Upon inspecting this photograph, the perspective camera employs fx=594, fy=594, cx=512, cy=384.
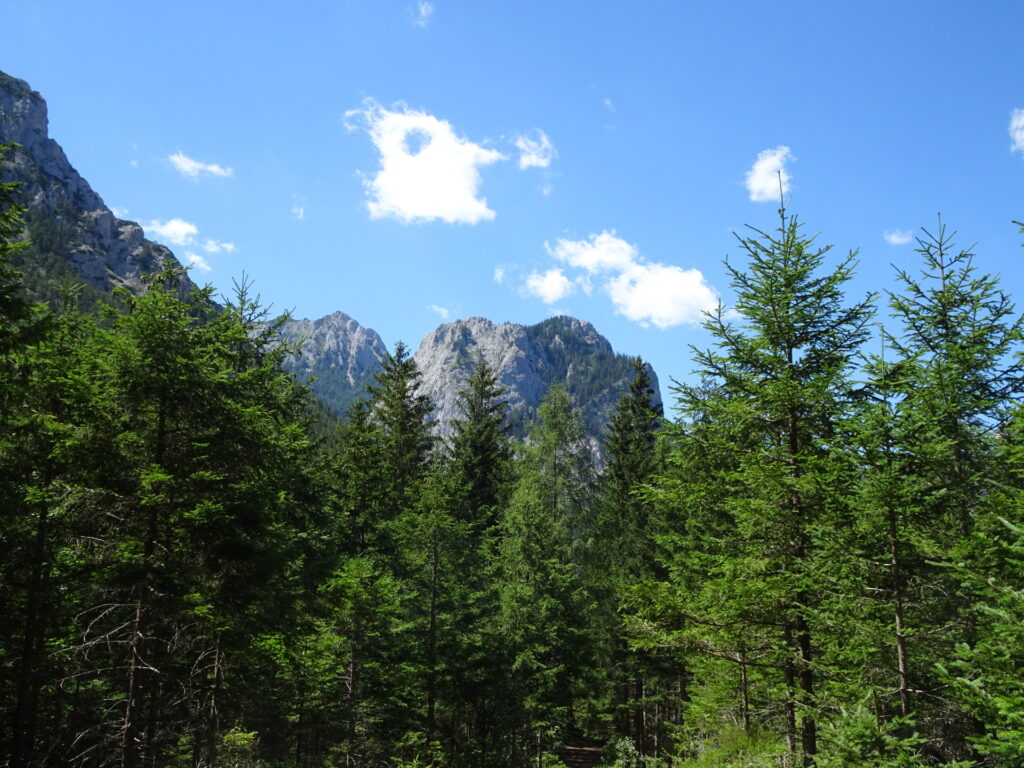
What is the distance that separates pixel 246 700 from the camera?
15.9 metres

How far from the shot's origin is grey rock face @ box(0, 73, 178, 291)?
13488 cm

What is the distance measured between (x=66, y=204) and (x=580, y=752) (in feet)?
571

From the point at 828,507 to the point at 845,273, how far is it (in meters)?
4.04

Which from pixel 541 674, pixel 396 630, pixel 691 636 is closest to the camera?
pixel 691 636

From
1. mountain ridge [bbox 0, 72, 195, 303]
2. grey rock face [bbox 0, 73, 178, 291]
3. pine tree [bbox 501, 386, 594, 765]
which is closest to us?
pine tree [bbox 501, 386, 594, 765]

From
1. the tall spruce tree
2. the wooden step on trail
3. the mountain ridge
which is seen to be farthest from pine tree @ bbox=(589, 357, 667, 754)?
the mountain ridge

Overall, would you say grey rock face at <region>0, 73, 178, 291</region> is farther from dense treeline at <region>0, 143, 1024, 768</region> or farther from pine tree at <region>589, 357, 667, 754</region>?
dense treeline at <region>0, 143, 1024, 768</region>

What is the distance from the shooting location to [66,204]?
14750cm

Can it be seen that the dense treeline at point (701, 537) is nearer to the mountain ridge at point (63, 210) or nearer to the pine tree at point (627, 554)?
the pine tree at point (627, 554)

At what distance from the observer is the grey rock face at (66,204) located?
13488 cm

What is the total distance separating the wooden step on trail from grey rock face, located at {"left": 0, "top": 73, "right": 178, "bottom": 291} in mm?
137863

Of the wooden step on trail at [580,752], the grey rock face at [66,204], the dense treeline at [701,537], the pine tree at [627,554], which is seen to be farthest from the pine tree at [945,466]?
the grey rock face at [66,204]

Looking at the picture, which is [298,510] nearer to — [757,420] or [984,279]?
[757,420]

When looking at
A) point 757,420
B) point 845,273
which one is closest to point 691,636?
point 757,420
